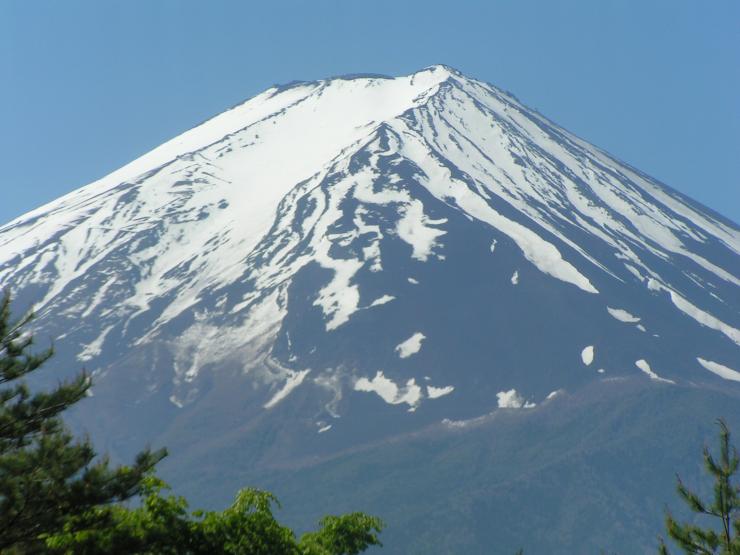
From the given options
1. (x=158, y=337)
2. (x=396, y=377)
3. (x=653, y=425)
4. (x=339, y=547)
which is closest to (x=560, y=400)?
(x=653, y=425)

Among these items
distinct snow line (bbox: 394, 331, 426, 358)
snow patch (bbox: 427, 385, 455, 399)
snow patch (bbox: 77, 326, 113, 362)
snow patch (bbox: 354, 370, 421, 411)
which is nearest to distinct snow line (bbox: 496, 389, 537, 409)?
snow patch (bbox: 427, 385, 455, 399)

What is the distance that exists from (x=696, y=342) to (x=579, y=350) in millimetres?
18142

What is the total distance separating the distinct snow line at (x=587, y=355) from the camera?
583ft

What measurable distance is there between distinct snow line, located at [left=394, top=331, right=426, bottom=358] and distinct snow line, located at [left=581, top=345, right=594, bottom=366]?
2387 centimetres

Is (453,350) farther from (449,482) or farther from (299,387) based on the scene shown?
(449,482)

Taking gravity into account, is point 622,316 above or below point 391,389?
above

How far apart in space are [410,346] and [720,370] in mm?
44721

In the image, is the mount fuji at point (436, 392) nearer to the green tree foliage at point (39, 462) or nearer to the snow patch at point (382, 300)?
the snow patch at point (382, 300)

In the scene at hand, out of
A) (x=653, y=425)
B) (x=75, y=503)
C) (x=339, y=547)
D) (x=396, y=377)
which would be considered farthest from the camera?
(x=396, y=377)

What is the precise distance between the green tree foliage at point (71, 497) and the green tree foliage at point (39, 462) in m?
0.01

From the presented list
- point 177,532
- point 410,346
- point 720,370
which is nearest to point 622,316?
point 720,370

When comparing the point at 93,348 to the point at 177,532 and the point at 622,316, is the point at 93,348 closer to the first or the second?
the point at 622,316

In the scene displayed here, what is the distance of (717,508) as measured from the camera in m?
18.5

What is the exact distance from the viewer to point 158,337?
190750 millimetres
